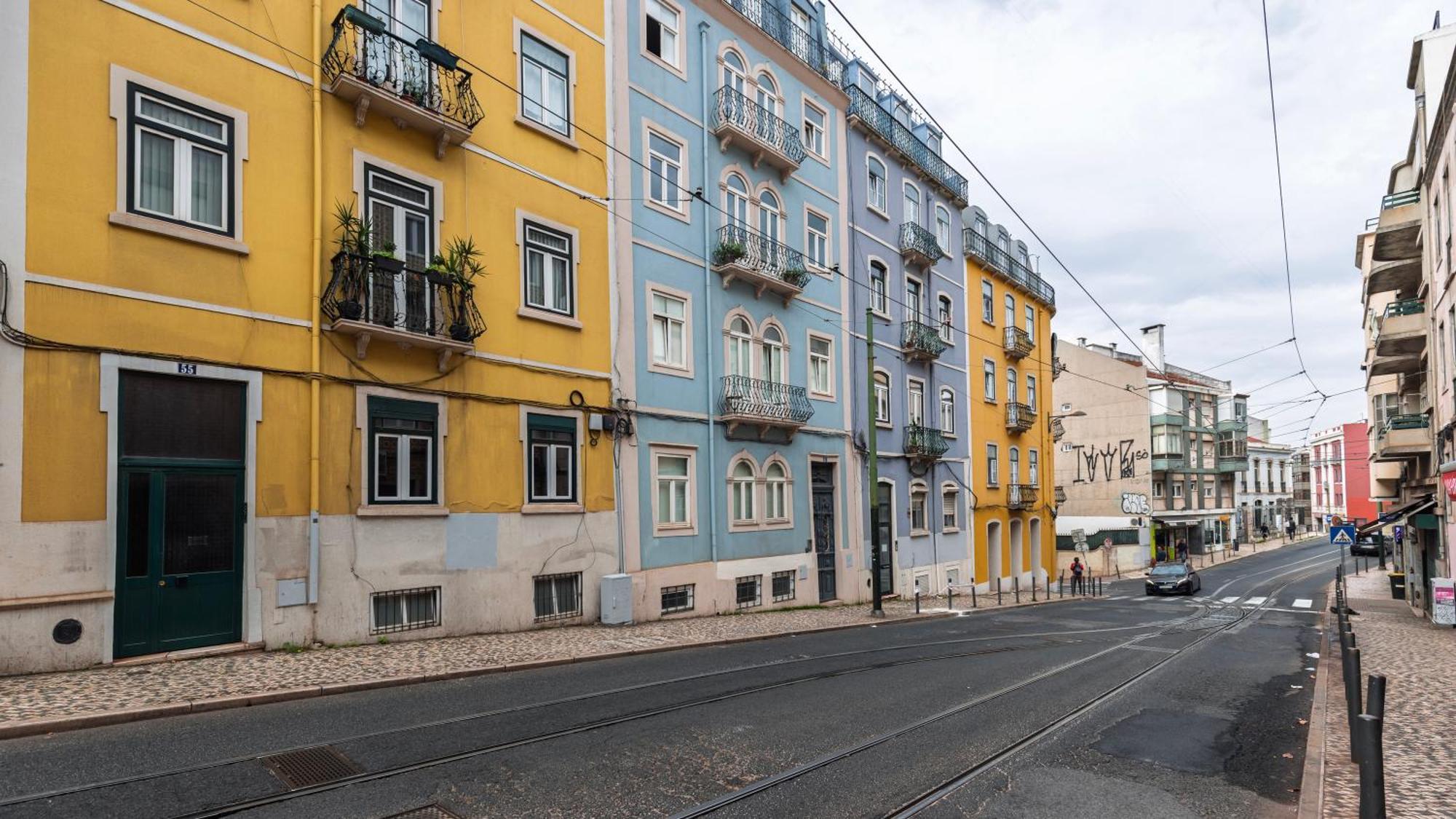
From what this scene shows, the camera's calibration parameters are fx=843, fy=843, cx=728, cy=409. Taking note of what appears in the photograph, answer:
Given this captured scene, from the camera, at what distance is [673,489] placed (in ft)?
63.6

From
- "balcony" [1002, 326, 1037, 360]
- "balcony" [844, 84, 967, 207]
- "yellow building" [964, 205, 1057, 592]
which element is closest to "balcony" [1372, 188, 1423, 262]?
"balcony" [1002, 326, 1037, 360]

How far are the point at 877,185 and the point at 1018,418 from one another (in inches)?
540

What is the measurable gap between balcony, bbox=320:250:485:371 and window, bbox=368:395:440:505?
2.90 feet

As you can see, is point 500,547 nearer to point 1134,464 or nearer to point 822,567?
point 822,567

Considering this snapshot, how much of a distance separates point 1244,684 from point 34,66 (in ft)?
59.6

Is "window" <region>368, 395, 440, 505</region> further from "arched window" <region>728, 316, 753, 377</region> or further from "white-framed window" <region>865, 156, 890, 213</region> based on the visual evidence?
"white-framed window" <region>865, 156, 890, 213</region>

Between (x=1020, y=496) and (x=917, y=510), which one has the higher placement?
(x=1020, y=496)

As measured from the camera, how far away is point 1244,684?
1245 cm

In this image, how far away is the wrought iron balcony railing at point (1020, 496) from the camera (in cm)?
3653

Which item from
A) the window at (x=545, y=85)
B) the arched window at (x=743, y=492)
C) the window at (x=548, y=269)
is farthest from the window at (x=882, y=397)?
Result: the window at (x=545, y=85)

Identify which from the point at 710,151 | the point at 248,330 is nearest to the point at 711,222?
the point at 710,151

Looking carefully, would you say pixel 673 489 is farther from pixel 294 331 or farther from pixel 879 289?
pixel 879 289

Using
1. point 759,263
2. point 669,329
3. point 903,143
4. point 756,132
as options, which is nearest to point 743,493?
point 669,329

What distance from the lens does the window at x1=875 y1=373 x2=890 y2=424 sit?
28.0 m
